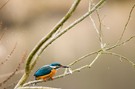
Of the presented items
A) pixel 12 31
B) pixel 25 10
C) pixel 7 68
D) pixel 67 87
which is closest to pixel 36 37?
pixel 12 31

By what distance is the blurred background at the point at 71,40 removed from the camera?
32.7 ft

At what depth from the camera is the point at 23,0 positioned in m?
15.4

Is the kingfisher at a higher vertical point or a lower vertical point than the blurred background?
lower

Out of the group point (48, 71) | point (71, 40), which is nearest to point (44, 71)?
point (48, 71)

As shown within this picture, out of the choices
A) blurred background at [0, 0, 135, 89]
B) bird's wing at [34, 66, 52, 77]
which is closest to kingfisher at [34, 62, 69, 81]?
bird's wing at [34, 66, 52, 77]

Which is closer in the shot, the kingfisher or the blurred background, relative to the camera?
the kingfisher

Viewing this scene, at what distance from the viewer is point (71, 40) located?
13492mm

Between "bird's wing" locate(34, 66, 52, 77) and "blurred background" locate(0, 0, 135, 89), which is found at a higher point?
"blurred background" locate(0, 0, 135, 89)

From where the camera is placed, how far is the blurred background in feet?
32.7

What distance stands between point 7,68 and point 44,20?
16.0 feet

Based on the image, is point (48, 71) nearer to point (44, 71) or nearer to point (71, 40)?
point (44, 71)

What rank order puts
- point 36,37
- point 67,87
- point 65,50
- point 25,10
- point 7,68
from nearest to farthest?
point 67,87
point 7,68
point 65,50
point 36,37
point 25,10

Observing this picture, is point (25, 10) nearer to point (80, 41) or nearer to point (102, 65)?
point (80, 41)

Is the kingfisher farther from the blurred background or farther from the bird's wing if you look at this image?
the blurred background
